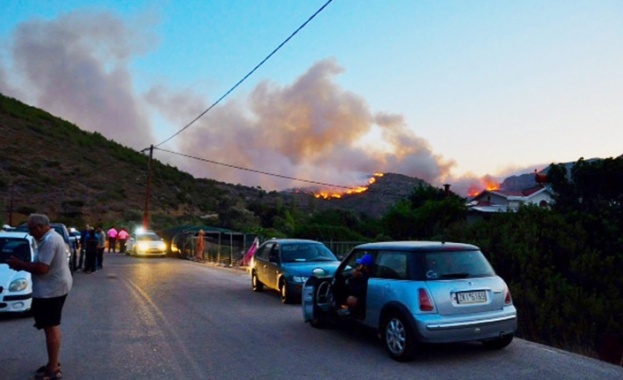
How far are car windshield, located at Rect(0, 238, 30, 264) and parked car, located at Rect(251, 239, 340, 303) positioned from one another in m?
5.44

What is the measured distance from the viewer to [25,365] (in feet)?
23.4

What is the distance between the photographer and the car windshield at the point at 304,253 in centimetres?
1429

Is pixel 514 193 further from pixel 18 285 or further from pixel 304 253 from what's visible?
pixel 18 285

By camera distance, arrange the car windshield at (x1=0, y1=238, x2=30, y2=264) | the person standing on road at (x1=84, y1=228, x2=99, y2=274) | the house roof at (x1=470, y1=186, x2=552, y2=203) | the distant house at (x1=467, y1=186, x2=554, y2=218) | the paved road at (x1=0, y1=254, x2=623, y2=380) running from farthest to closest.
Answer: the house roof at (x1=470, y1=186, x2=552, y2=203) < the distant house at (x1=467, y1=186, x2=554, y2=218) < the person standing on road at (x1=84, y1=228, x2=99, y2=274) < the car windshield at (x1=0, y1=238, x2=30, y2=264) < the paved road at (x1=0, y1=254, x2=623, y2=380)

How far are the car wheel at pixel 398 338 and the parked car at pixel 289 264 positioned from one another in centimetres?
522

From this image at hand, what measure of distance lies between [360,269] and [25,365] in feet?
15.1

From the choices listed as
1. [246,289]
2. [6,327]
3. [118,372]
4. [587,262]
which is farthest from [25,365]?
[587,262]

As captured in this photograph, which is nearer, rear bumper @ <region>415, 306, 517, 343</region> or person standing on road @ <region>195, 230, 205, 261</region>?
rear bumper @ <region>415, 306, 517, 343</region>

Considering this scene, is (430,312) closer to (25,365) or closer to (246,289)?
(25,365)

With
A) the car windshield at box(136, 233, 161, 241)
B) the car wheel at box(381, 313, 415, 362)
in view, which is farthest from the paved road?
the car windshield at box(136, 233, 161, 241)

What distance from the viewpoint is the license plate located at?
735 centimetres

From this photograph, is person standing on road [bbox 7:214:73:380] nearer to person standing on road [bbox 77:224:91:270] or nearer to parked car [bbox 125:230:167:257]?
person standing on road [bbox 77:224:91:270]

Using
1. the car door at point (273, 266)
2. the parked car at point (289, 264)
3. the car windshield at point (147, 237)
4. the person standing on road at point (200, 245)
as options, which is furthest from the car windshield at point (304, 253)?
the car windshield at point (147, 237)

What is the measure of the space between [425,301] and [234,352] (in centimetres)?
270
